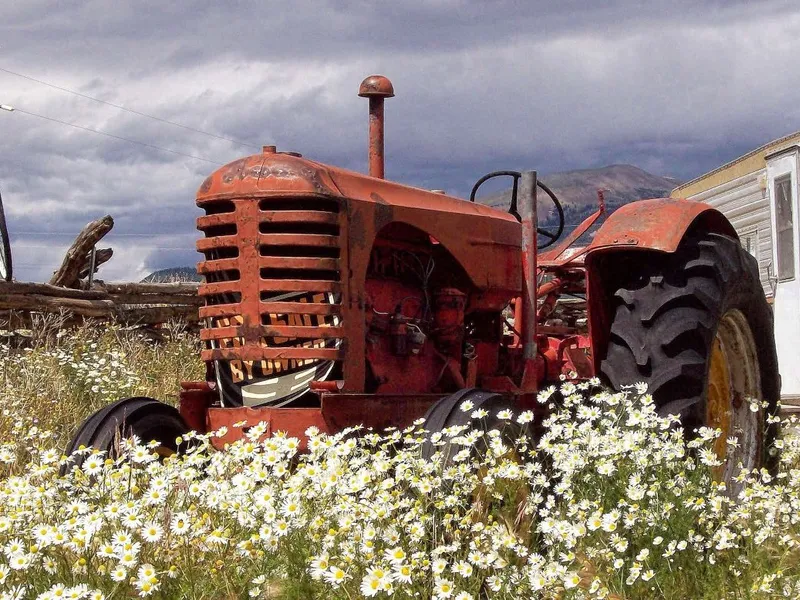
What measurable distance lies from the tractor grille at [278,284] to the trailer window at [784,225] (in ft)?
34.0

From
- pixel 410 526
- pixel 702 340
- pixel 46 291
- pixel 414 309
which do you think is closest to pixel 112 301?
pixel 46 291

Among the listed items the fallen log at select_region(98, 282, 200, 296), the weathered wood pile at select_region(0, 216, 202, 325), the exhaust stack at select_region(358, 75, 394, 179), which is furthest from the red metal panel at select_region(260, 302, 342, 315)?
the fallen log at select_region(98, 282, 200, 296)

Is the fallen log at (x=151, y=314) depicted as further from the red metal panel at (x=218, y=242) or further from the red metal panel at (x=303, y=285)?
the red metal panel at (x=303, y=285)

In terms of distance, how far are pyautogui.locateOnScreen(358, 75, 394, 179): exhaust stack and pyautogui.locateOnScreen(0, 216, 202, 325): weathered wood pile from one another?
6458 millimetres

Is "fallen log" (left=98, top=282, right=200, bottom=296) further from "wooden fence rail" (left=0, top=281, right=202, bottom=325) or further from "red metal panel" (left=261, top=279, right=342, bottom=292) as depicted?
"red metal panel" (left=261, top=279, right=342, bottom=292)

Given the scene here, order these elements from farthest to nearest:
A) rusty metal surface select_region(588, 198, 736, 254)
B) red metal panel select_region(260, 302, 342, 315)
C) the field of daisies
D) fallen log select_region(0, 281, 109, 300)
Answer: fallen log select_region(0, 281, 109, 300) → rusty metal surface select_region(588, 198, 736, 254) → red metal panel select_region(260, 302, 342, 315) → the field of daisies

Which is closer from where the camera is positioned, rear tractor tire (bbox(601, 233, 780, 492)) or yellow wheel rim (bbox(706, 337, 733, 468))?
rear tractor tire (bbox(601, 233, 780, 492))

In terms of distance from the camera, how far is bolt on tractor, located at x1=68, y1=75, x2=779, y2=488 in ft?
14.7

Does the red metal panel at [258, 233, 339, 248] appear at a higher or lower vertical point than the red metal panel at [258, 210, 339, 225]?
lower

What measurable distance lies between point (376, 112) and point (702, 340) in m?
2.00

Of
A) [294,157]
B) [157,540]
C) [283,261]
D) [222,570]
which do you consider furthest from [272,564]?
[294,157]

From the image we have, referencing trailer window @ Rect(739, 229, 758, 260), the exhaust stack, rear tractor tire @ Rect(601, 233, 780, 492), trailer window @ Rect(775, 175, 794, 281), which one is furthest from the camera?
trailer window @ Rect(739, 229, 758, 260)

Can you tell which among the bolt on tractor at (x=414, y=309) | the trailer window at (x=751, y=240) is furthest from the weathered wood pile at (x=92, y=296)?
the trailer window at (x=751, y=240)

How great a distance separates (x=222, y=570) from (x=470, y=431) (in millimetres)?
1320
